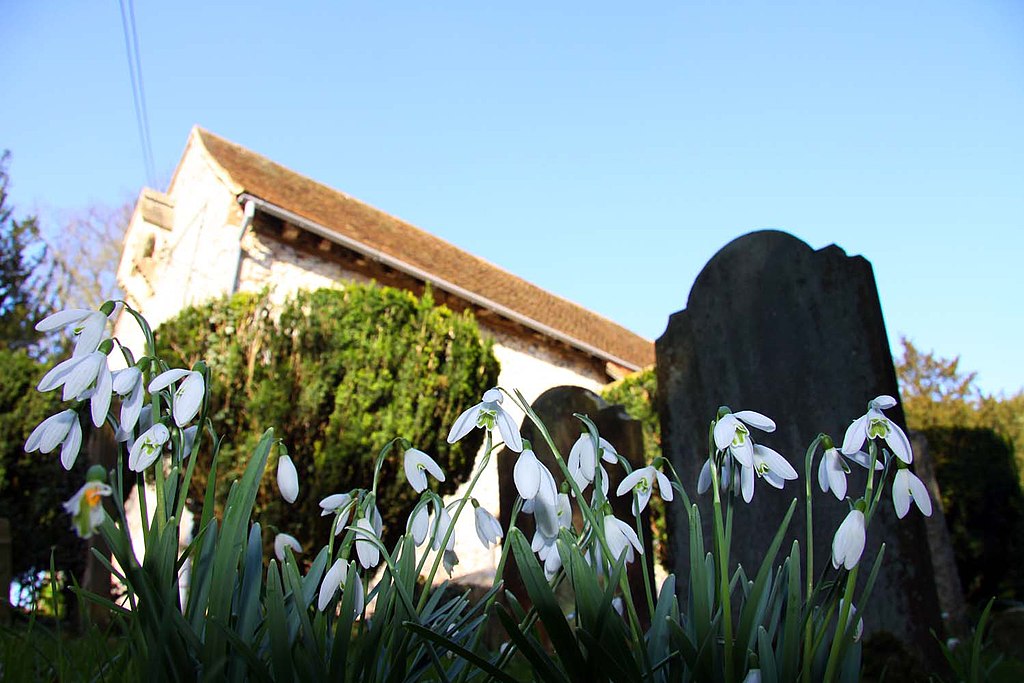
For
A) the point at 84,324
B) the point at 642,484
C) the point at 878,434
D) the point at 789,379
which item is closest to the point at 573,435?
the point at 789,379

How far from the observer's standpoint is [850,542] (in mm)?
1313

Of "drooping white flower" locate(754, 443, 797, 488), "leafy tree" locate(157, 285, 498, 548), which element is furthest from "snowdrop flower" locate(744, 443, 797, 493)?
"leafy tree" locate(157, 285, 498, 548)

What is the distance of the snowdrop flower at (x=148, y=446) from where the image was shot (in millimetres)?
1486

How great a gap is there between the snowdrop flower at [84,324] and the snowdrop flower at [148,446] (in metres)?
0.21

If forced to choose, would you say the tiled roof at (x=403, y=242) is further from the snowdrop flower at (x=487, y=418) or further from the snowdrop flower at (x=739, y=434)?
the snowdrop flower at (x=739, y=434)

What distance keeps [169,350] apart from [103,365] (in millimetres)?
5899

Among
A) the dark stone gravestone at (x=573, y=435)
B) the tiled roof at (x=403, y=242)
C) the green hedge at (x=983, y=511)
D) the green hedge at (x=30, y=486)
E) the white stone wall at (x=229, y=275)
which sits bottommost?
the green hedge at (x=30, y=486)

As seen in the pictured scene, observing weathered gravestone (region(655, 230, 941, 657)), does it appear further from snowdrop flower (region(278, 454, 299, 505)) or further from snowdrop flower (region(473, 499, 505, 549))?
snowdrop flower (region(278, 454, 299, 505))

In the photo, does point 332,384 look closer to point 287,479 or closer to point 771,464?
point 287,479

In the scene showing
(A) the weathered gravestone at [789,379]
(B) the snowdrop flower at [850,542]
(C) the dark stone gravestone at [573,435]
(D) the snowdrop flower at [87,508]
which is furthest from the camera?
(C) the dark stone gravestone at [573,435]

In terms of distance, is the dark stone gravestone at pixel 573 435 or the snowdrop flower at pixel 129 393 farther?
the dark stone gravestone at pixel 573 435

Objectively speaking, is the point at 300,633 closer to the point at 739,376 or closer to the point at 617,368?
the point at 739,376

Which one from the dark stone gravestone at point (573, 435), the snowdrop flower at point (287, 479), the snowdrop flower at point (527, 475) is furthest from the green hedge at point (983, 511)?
the snowdrop flower at point (287, 479)

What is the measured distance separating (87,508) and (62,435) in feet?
1.40
